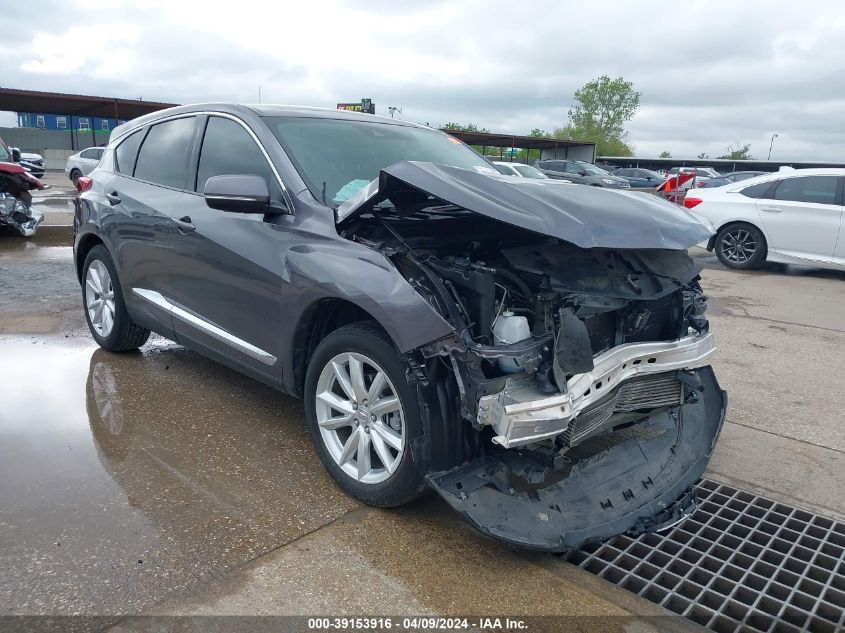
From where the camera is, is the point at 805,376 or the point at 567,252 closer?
the point at 567,252

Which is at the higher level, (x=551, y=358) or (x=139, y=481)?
(x=551, y=358)

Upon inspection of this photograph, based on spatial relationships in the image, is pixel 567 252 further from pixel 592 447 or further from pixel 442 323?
pixel 592 447

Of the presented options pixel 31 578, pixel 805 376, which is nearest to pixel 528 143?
pixel 805 376

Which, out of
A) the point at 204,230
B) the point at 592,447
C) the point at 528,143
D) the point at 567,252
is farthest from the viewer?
the point at 528,143

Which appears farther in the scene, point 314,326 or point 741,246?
point 741,246

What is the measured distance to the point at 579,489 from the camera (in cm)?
283

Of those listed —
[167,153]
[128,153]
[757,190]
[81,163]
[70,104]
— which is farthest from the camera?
[70,104]

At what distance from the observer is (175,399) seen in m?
4.28

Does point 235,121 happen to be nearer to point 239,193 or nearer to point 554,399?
point 239,193

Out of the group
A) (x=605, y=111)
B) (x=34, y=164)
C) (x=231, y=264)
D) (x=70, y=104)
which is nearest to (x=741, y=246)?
(x=231, y=264)

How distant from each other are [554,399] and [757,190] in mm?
9022

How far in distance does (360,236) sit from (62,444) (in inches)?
80.0

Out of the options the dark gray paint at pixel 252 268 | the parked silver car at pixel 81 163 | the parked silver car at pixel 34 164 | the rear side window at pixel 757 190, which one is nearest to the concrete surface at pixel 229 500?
the dark gray paint at pixel 252 268

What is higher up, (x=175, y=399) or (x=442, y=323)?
(x=442, y=323)
